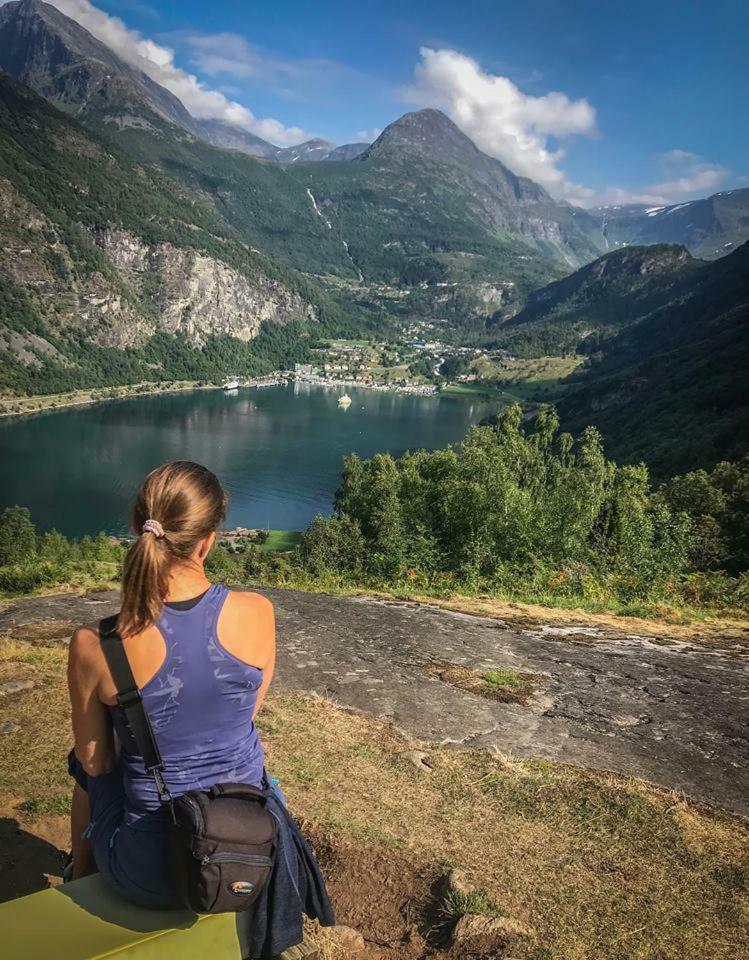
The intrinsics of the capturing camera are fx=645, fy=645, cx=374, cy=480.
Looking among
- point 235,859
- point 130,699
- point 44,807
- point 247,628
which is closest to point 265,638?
point 247,628

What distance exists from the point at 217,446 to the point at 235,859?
408 feet

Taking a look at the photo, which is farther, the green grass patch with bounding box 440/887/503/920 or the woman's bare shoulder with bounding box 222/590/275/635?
the green grass patch with bounding box 440/887/503/920

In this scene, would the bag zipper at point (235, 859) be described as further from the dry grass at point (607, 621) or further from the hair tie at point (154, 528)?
the dry grass at point (607, 621)

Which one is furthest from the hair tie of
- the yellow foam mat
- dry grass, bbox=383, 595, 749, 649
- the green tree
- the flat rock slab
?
the green tree

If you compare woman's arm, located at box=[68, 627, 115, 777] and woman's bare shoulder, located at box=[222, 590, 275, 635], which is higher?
woman's bare shoulder, located at box=[222, 590, 275, 635]

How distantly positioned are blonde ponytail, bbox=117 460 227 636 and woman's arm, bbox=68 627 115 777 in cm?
19

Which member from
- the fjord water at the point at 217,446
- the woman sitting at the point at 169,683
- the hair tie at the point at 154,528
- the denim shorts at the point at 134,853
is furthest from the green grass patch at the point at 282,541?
the hair tie at the point at 154,528

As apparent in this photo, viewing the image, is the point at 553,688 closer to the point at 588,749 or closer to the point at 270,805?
the point at 588,749

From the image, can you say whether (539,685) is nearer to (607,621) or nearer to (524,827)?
(524,827)

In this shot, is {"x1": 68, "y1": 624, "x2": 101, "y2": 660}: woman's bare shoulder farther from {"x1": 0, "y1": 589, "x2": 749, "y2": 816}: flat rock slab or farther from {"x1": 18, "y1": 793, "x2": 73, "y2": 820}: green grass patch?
{"x1": 0, "y1": 589, "x2": 749, "y2": 816}: flat rock slab

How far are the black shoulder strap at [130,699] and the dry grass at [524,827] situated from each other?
6.07ft

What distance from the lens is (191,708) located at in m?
2.86

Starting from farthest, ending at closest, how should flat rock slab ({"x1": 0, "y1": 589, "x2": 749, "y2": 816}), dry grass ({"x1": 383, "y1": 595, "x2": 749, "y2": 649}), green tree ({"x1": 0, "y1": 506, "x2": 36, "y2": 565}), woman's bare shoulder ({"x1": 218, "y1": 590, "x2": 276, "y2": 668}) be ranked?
green tree ({"x1": 0, "y1": 506, "x2": 36, "y2": 565}), dry grass ({"x1": 383, "y1": 595, "x2": 749, "y2": 649}), flat rock slab ({"x1": 0, "y1": 589, "x2": 749, "y2": 816}), woman's bare shoulder ({"x1": 218, "y1": 590, "x2": 276, "y2": 668})

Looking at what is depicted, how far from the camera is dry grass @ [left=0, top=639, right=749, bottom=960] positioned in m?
4.17
